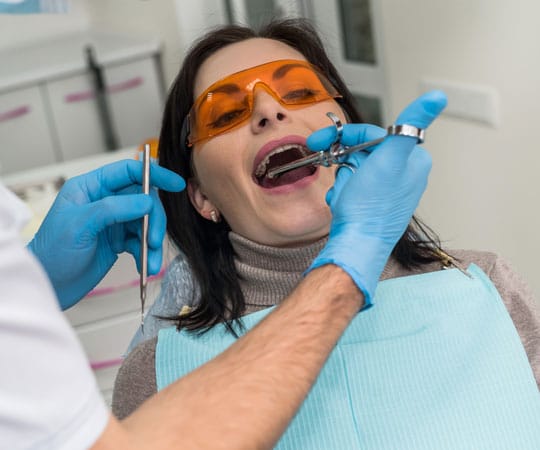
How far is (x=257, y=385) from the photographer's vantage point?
2.85 ft

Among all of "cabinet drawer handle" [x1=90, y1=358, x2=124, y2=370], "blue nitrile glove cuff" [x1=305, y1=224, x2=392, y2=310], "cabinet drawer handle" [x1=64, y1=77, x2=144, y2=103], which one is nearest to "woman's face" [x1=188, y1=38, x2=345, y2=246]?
"blue nitrile glove cuff" [x1=305, y1=224, x2=392, y2=310]

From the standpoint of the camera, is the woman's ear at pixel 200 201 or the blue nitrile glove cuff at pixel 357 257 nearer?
the blue nitrile glove cuff at pixel 357 257

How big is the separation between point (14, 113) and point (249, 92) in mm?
2169

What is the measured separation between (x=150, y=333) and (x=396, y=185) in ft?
2.17

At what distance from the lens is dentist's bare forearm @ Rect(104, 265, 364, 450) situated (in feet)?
2.69

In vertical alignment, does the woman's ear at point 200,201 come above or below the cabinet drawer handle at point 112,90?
above

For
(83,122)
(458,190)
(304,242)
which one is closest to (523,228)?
(458,190)

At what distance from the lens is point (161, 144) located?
165cm

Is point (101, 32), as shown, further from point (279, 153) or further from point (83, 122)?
point (279, 153)

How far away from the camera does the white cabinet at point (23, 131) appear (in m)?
3.31

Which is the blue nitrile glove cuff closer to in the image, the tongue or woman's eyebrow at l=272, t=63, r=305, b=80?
the tongue

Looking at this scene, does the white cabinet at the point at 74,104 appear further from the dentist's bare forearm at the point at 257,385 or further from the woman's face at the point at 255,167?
the dentist's bare forearm at the point at 257,385

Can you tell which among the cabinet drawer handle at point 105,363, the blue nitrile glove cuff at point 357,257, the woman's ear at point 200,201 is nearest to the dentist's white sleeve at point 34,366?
the blue nitrile glove cuff at point 357,257

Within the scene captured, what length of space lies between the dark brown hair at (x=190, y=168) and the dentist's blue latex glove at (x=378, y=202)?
1.17 ft
